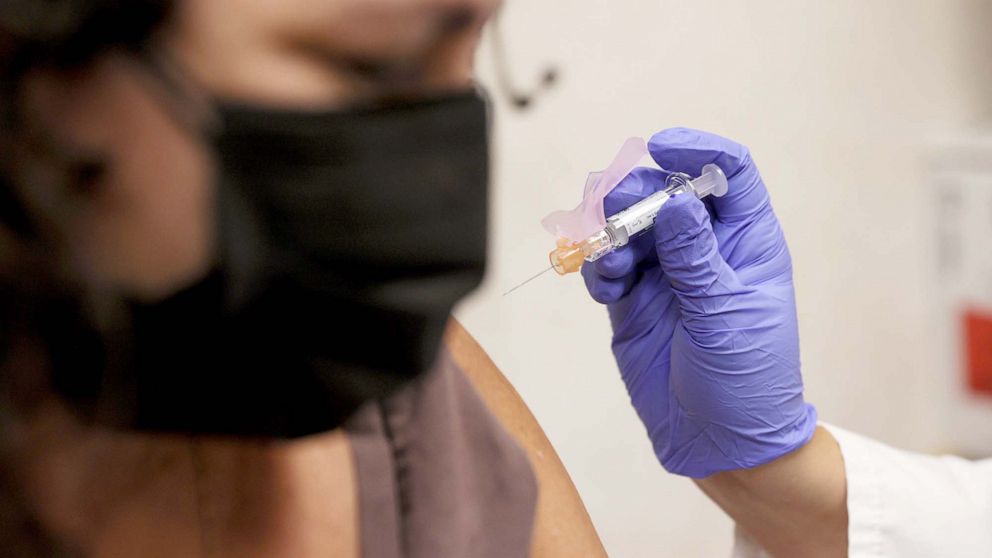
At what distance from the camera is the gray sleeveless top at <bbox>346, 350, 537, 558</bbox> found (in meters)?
0.78

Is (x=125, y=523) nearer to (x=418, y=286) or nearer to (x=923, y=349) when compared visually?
(x=418, y=286)

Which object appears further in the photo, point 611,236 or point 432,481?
point 611,236

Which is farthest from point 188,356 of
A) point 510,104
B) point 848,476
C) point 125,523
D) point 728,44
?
point 728,44

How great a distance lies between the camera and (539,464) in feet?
3.26

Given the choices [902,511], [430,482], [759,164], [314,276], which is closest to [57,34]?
[314,276]

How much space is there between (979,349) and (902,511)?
980 millimetres

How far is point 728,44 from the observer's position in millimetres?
1407

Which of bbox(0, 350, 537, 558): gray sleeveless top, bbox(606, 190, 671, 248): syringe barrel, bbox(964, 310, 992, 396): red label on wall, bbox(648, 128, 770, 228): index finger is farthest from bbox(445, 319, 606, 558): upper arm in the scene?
bbox(964, 310, 992, 396): red label on wall

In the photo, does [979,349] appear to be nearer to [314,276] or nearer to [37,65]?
[314,276]

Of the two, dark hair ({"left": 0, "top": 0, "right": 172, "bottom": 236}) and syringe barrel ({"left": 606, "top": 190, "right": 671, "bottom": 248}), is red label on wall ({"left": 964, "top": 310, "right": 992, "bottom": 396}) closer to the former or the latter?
syringe barrel ({"left": 606, "top": 190, "right": 671, "bottom": 248})

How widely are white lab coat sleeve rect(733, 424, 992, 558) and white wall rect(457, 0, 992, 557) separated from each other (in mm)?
284

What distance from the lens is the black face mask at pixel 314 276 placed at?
19.4 inches

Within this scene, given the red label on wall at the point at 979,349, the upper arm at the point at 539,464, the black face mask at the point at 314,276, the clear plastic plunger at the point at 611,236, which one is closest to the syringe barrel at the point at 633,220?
the clear plastic plunger at the point at 611,236

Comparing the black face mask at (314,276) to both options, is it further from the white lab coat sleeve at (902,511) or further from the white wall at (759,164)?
the white lab coat sleeve at (902,511)
